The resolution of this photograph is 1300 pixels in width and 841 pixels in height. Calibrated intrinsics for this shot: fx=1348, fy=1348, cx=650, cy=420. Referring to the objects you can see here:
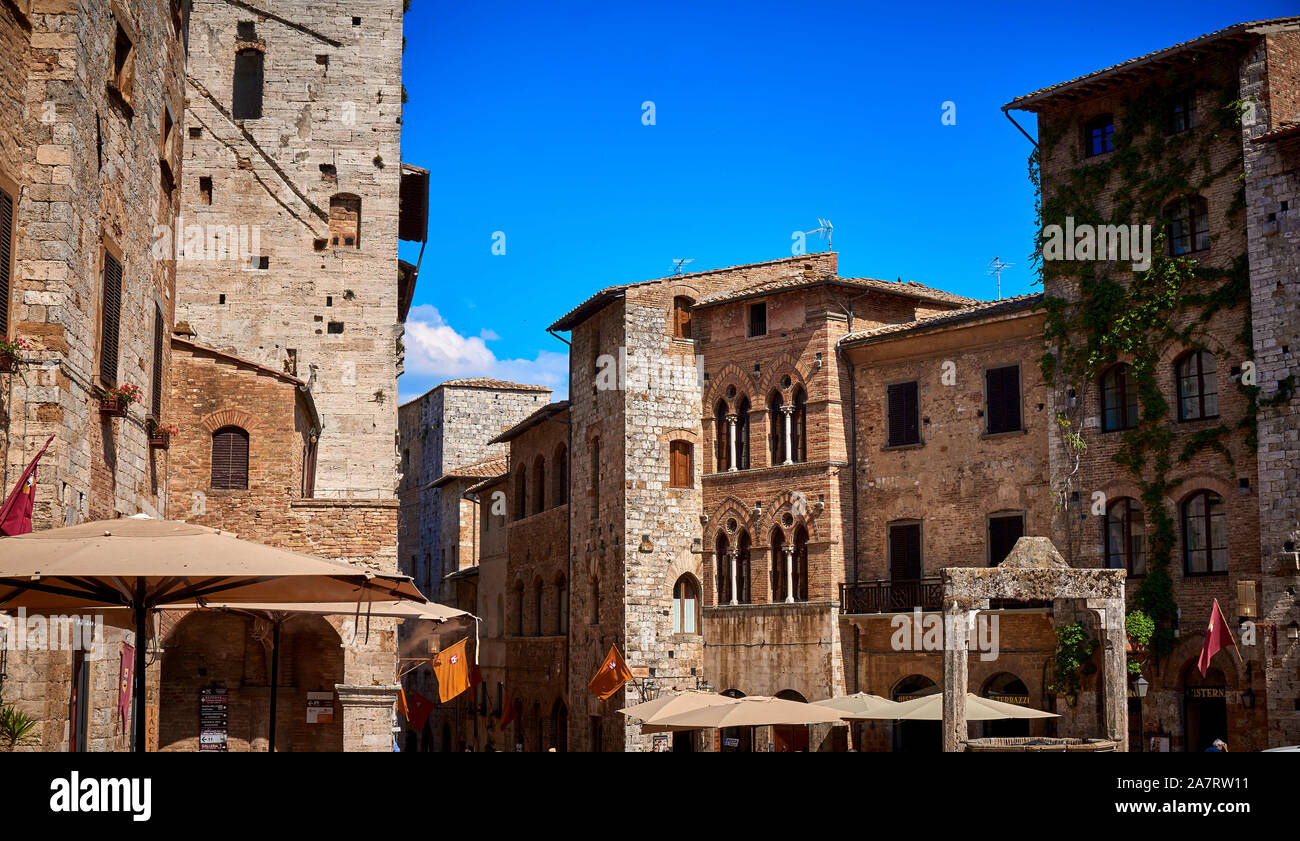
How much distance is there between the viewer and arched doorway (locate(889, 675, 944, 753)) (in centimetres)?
3000

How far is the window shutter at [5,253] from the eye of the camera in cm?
1297

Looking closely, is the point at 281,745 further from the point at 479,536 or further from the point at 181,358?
the point at 479,536

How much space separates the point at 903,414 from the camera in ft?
Answer: 105

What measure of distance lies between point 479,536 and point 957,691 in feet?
108

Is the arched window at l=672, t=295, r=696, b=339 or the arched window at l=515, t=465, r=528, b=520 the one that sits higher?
the arched window at l=672, t=295, r=696, b=339

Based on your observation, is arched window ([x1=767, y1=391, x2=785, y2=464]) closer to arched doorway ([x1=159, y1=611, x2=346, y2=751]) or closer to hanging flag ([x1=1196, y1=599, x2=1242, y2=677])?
hanging flag ([x1=1196, y1=599, x2=1242, y2=677])

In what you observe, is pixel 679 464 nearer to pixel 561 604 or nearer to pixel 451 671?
pixel 561 604

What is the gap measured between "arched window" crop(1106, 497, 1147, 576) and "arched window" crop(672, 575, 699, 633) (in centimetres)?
1127

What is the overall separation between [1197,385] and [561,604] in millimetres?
19725

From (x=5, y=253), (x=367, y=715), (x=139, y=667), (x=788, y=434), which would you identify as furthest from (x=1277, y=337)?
(x=139, y=667)

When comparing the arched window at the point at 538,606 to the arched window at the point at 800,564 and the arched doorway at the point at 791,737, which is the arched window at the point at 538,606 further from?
the arched doorway at the point at 791,737

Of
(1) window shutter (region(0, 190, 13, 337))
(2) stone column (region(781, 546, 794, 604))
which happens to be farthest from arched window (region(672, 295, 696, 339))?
(1) window shutter (region(0, 190, 13, 337))
